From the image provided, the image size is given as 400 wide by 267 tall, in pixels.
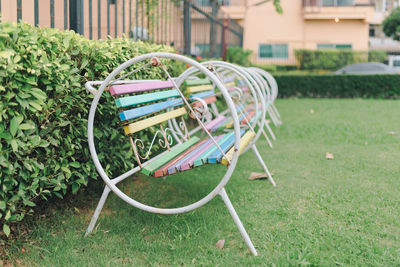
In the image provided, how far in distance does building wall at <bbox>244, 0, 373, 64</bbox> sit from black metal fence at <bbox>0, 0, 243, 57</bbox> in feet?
31.6

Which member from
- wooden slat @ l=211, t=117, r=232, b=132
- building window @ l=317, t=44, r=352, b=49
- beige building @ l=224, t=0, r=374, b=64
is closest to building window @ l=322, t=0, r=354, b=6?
beige building @ l=224, t=0, r=374, b=64

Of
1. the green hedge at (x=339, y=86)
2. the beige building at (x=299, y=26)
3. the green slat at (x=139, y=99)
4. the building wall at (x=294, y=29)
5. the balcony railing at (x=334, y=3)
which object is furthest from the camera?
the building wall at (x=294, y=29)

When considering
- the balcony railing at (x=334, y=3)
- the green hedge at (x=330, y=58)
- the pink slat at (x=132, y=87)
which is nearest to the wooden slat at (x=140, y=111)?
the pink slat at (x=132, y=87)

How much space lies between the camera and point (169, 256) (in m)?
2.24

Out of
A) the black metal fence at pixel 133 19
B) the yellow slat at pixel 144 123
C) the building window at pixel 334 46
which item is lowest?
the yellow slat at pixel 144 123

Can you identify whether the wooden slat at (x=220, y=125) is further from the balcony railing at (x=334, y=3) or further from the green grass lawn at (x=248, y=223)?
the balcony railing at (x=334, y=3)

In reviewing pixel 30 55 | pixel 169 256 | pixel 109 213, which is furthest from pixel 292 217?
pixel 30 55

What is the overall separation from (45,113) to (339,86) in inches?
436

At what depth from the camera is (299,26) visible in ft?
72.6

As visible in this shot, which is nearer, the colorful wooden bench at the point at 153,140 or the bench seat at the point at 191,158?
the colorful wooden bench at the point at 153,140

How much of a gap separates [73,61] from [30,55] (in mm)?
424

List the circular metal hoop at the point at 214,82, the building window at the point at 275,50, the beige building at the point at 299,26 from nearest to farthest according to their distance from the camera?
the circular metal hoop at the point at 214,82
the beige building at the point at 299,26
the building window at the point at 275,50

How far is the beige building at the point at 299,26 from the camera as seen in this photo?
21734mm

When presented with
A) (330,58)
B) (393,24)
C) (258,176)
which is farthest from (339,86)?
(393,24)
